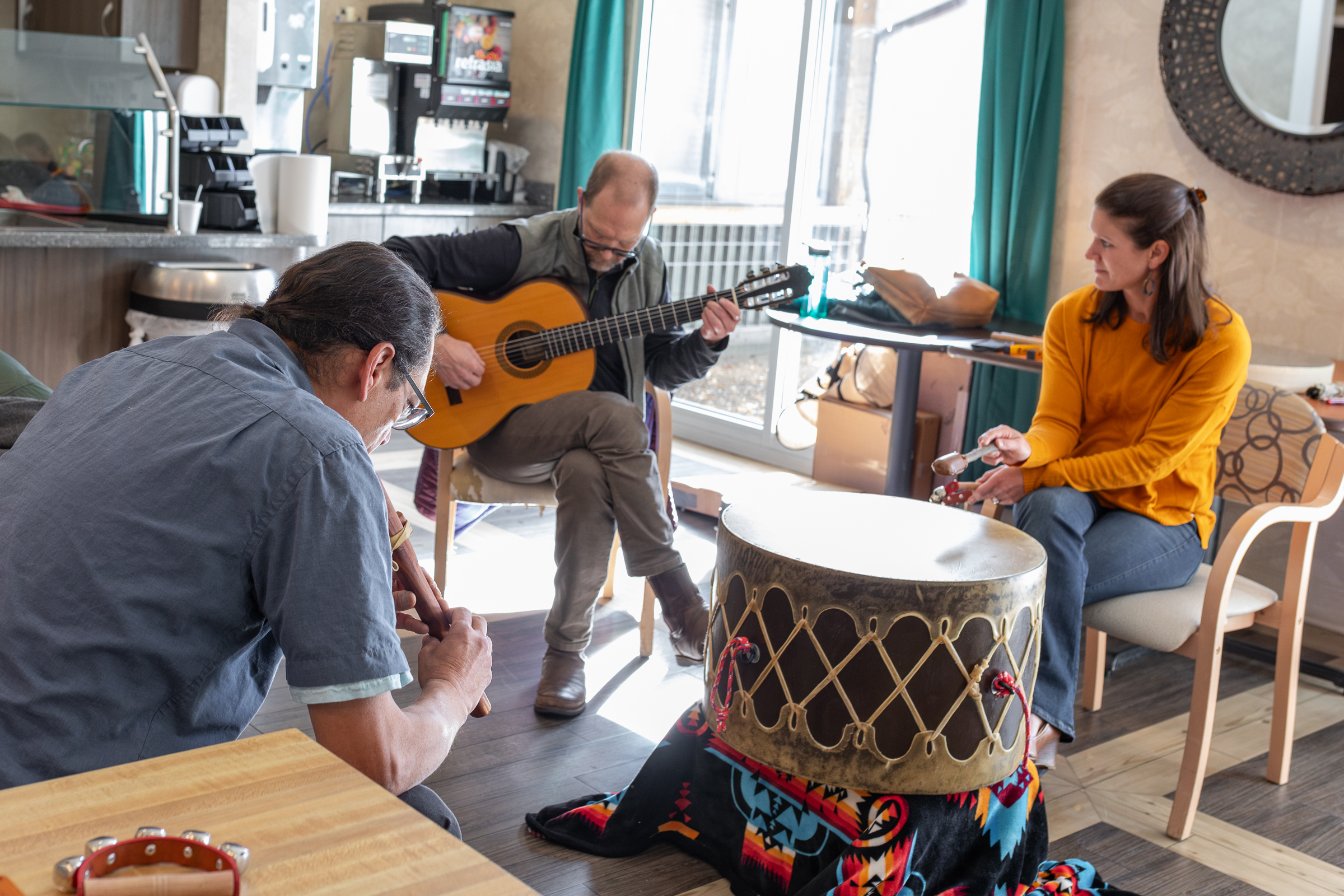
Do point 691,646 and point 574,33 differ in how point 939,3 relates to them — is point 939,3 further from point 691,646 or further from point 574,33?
point 691,646

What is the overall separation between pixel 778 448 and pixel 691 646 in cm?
224

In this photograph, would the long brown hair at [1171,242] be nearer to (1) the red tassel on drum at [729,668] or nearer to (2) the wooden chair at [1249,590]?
(2) the wooden chair at [1249,590]

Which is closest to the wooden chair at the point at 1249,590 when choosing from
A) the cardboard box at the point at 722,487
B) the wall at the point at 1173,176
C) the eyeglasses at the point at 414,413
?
the wall at the point at 1173,176

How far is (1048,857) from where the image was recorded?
2.08 meters

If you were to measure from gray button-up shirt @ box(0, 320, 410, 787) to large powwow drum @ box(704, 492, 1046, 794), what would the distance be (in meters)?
0.70

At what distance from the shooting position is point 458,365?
2.67 m

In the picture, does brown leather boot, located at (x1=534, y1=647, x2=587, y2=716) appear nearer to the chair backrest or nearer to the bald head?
the bald head

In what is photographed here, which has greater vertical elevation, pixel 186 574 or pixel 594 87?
pixel 594 87

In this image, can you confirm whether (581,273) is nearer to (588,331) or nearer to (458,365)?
(588,331)

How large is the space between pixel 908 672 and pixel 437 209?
4.04m

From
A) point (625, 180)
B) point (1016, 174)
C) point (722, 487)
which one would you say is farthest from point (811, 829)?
point (1016, 174)

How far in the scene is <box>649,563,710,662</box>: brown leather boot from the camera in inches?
104

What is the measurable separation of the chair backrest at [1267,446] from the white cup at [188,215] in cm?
303

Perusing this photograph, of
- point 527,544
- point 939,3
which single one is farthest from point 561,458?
point 939,3
